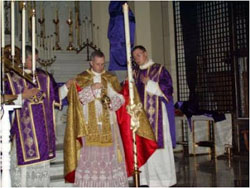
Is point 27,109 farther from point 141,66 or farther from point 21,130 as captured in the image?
point 141,66

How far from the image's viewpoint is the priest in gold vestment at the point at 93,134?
5.13 m

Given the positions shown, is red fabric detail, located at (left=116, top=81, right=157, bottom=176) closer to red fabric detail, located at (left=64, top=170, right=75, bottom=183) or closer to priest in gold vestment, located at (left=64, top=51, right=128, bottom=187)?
priest in gold vestment, located at (left=64, top=51, right=128, bottom=187)

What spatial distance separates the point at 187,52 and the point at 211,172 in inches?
161

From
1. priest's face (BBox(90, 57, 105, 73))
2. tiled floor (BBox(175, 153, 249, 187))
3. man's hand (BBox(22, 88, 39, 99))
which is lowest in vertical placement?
tiled floor (BBox(175, 153, 249, 187))

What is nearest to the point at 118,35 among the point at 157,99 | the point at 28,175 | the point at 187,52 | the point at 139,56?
the point at 139,56

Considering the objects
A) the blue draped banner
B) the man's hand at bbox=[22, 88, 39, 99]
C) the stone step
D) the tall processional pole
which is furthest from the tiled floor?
the tall processional pole

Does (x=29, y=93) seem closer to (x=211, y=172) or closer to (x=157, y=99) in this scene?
(x=157, y=99)

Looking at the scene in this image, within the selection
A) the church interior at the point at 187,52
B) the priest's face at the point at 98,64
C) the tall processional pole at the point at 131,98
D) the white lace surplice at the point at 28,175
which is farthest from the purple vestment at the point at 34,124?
the church interior at the point at 187,52

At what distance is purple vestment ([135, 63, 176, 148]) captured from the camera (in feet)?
18.8

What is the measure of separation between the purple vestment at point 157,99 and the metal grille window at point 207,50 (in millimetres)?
3843

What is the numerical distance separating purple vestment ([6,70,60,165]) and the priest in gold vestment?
0.27m

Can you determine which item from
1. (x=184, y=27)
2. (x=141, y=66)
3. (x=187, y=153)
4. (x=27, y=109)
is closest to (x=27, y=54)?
(x=27, y=109)

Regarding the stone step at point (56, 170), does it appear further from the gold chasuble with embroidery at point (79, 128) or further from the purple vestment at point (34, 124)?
the purple vestment at point (34, 124)

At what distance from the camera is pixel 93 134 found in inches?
205
